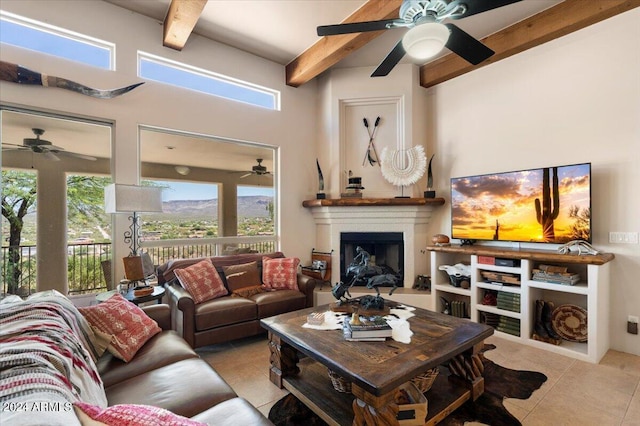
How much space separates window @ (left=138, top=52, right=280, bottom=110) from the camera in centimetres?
349

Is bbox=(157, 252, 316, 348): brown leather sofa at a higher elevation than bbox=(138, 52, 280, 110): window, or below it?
below

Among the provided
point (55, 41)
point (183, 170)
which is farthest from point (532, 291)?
point (55, 41)

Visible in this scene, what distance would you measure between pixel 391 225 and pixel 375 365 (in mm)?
2806

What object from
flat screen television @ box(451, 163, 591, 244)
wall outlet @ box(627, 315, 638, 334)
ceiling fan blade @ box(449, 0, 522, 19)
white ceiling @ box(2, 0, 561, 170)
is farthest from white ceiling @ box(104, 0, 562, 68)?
wall outlet @ box(627, 315, 638, 334)

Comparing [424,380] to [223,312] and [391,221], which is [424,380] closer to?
[223,312]

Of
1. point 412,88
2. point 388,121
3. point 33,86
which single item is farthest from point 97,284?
point 412,88

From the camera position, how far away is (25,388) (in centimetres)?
78

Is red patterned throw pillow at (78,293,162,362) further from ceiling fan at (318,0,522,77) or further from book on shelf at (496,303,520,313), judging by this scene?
book on shelf at (496,303,520,313)

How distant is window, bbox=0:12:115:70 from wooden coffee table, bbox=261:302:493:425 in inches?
129

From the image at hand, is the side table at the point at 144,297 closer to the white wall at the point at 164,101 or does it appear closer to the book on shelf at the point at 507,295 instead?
the white wall at the point at 164,101

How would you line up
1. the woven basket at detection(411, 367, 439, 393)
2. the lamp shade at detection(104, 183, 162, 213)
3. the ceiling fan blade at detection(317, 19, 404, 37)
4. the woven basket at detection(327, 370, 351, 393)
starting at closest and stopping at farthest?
1. the woven basket at detection(411, 367, 439, 393)
2. the woven basket at detection(327, 370, 351, 393)
3. the ceiling fan blade at detection(317, 19, 404, 37)
4. the lamp shade at detection(104, 183, 162, 213)

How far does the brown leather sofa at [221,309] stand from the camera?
279 centimetres

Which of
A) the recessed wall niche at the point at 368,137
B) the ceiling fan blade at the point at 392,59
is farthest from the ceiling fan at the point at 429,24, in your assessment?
the recessed wall niche at the point at 368,137

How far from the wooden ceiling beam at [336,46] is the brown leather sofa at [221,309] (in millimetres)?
2731
